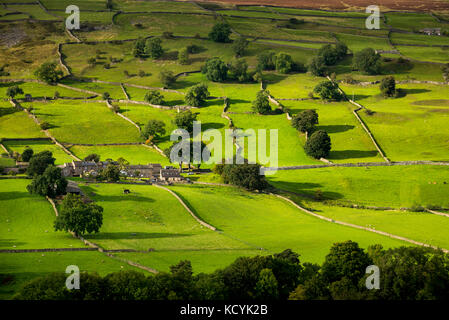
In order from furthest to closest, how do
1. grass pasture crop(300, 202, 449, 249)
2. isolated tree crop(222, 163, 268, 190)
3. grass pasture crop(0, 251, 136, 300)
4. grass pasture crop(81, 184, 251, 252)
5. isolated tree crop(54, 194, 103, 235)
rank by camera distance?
isolated tree crop(222, 163, 268, 190)
grass pasture crop(300, 202, 449, 249)
isolated tree crop(54, 194, 103, 235)
grass pasture crop(81, 184, 251, 252)
grass pasture crop(0, 251, 136, 300)

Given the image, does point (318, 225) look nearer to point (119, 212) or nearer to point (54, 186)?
point (119, 212)

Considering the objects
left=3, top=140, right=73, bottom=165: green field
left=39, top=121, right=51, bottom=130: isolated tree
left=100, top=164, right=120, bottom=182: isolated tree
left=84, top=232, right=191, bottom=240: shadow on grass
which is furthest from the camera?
left=39, top=121, right=51, bottom=130: isolated tree

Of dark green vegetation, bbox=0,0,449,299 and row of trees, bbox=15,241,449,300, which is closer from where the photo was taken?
row of trees, bbox=15,241,449,300

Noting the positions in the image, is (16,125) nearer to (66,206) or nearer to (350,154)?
(66,206)

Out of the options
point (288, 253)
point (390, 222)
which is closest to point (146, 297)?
point (288, 253)

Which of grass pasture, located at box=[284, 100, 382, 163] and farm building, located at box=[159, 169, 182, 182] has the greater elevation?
grass pasture, located at box=[284, 100, 382, 163]

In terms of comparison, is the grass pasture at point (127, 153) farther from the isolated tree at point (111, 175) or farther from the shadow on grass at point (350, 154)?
the shadow on grass at point (350, 154)

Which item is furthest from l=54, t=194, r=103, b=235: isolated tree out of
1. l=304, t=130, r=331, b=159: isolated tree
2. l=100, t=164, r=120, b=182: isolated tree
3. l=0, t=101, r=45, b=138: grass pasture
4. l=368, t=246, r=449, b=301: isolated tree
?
l=0, t=101, r=45, b=138: grass pasture

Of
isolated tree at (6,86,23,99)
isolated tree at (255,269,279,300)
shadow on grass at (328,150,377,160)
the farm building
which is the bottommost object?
isolated tree at (255,269,279,300)

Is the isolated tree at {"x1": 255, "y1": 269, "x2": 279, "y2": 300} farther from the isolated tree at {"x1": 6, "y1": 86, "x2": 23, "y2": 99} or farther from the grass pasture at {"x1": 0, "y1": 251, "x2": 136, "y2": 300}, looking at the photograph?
the isolated tree at {"x1": 6, "y1": 86, "x2": 23, "y2": 99}
